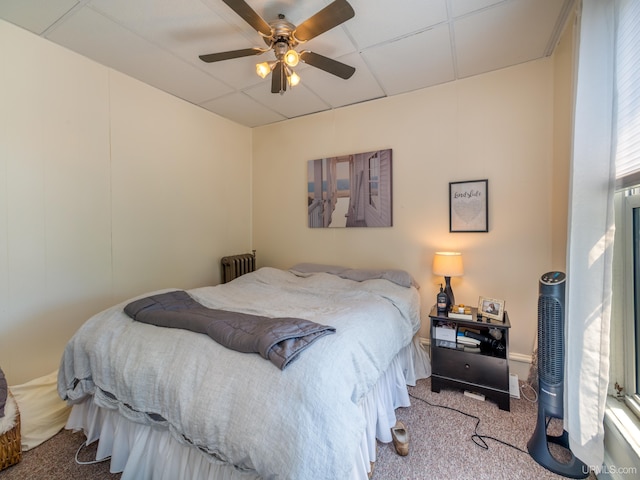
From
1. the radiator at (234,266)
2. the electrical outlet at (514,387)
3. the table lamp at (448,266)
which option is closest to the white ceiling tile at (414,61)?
the table lamp at (448,266)

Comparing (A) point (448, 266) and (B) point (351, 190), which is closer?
(A) point (448, 266)

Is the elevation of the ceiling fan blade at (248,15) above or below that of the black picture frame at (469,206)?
above

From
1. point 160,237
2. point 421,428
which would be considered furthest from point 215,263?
point 421,428

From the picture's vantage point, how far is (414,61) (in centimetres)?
230

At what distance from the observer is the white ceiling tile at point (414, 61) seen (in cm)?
205

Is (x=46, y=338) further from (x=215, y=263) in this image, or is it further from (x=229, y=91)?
(x=229, y=91)

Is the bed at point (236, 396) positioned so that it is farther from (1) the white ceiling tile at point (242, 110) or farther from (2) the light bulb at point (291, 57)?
(1) the white ceiling tile at point (242, 110)

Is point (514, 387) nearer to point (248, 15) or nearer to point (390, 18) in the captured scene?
point (390, 18)

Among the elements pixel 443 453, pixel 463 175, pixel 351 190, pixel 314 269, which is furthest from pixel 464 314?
pixel 351 190

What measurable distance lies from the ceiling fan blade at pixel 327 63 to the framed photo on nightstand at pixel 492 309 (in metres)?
1.98

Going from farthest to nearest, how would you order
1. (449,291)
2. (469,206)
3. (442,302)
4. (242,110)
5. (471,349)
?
1. (242,110)
2. (469,206)
3. (449,291)
4. (442,302)
5. (471,349)

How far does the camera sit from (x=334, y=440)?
3.24ft

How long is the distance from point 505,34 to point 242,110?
8.37 ft

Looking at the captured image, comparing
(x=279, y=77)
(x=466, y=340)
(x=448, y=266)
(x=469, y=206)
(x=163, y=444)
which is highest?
(x=279, y=77)
